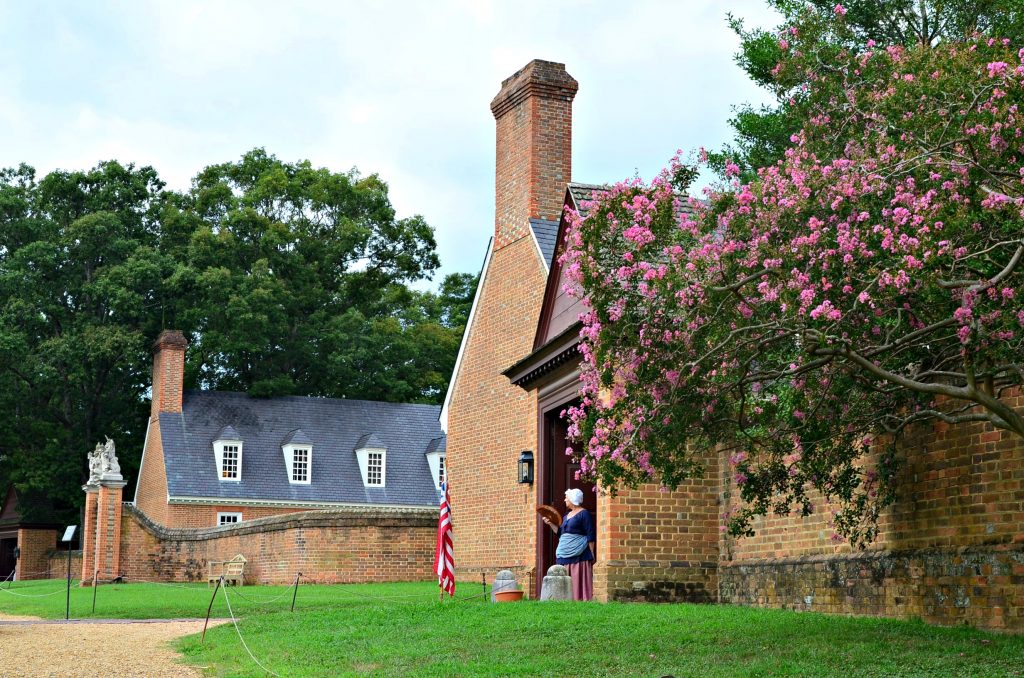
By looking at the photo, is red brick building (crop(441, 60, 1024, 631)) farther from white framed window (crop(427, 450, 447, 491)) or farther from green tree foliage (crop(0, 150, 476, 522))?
green tree foliage (crop(0, 150, 476, 522))

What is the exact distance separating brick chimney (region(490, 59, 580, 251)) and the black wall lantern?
16.9 feet

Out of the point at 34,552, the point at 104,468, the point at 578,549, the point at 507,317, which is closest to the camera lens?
the point at 578,549

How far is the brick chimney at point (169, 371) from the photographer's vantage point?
4312cm

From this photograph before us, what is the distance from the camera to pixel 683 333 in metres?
10.4

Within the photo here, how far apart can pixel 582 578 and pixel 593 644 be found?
A: 5.40 meters

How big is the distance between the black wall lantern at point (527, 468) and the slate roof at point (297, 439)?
73.9 feet

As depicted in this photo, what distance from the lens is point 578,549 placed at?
54.7 ft

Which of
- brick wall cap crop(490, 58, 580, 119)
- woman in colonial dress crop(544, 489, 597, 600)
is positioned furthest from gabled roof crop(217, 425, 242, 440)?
woman in colonial dress crop(544, 489, 597, 600)

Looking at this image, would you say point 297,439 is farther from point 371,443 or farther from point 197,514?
point 197,514

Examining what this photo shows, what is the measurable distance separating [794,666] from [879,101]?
4685mm

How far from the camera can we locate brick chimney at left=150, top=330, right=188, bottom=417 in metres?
43.1

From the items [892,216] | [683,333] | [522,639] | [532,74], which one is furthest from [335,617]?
[532,74]

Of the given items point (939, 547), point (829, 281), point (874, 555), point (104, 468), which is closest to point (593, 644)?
point (874, 555)

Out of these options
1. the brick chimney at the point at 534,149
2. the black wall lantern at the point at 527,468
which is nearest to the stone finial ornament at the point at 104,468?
the brick chimney at the point at 534,149
